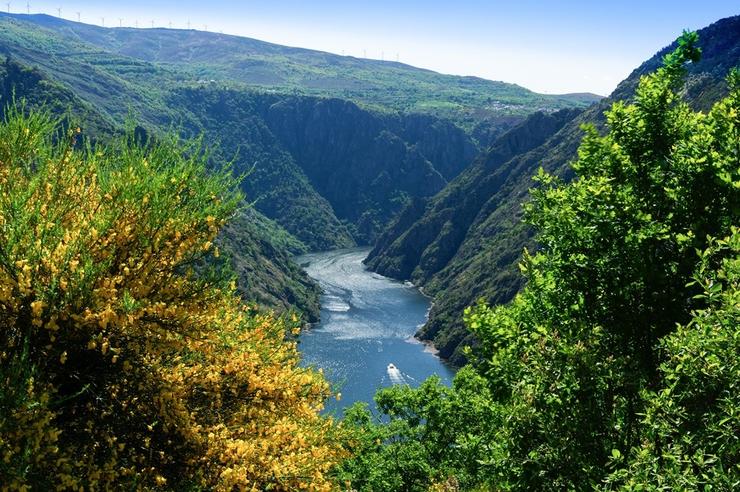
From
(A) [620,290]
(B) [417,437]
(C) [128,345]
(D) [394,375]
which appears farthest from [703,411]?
(D) [394,375]

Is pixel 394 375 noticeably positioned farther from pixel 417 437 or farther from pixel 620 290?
pixel 620 290

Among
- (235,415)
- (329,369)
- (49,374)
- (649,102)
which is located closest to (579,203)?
(649,102)

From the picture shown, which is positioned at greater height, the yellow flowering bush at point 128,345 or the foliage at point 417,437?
the yellow flowering bush at point 128,345

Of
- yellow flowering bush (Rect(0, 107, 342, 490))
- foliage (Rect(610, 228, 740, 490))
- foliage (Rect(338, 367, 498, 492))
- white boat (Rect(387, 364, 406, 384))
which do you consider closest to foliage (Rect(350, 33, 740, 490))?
foliage (Rect(610, 228, 740, 490))

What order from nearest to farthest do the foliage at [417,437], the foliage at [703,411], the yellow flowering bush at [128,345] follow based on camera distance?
the foliage at [703,411]
the yellow flowering bush at [128,345]
the foliage at [417,437]

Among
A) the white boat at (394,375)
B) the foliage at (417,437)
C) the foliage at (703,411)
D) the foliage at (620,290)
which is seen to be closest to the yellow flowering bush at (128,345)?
the foliage at (620,290)

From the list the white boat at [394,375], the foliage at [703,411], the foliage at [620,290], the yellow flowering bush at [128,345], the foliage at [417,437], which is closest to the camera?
the foliage at [703,411]

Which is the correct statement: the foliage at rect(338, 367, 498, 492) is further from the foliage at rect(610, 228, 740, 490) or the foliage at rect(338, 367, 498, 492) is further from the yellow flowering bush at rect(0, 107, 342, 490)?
the foliage at rect(610, 228, 740, 490)

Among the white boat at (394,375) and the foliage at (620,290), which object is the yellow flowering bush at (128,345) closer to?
the foliage at (620,290)
